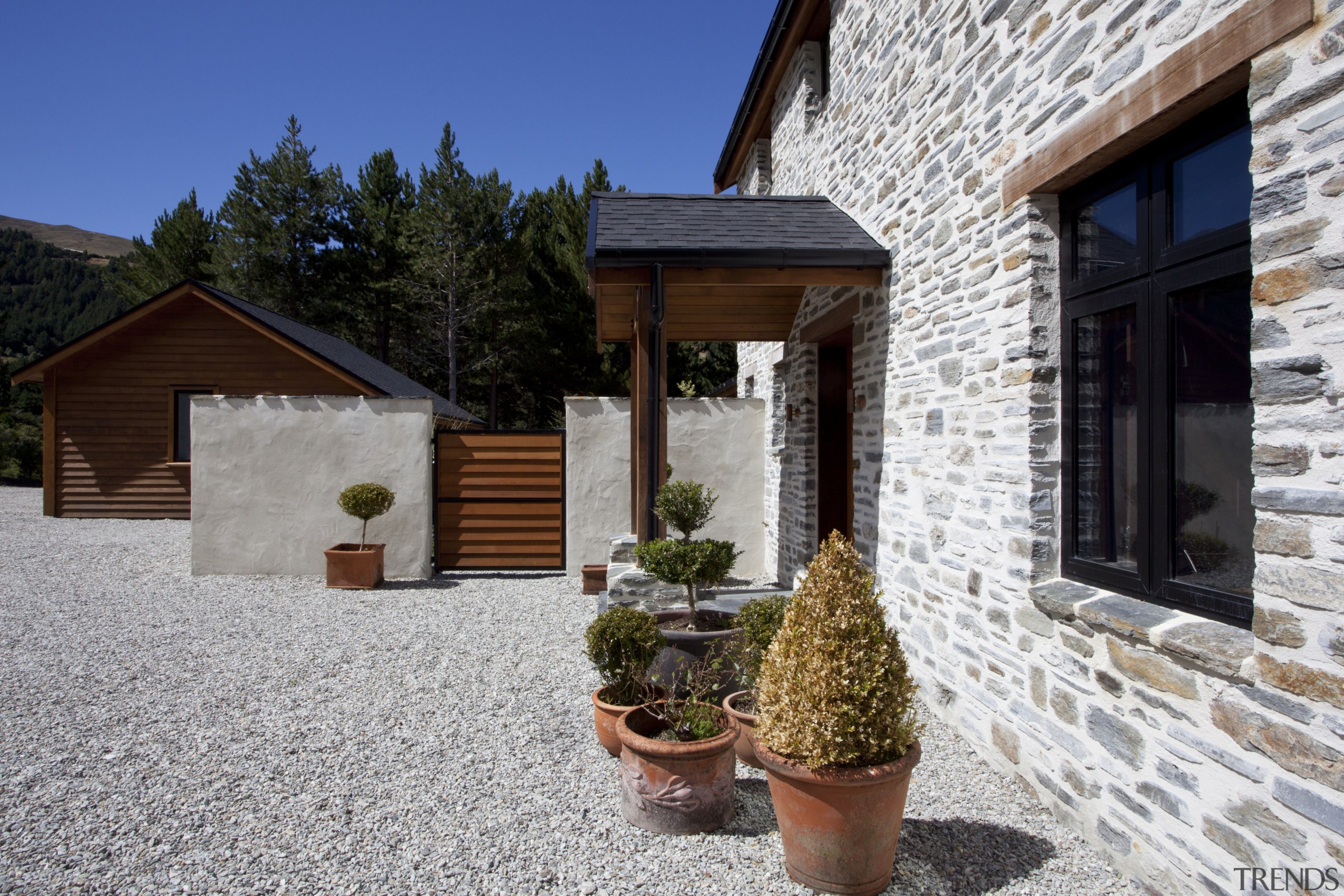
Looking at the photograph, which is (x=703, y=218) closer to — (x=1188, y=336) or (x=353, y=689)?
(x=1188, y=336)

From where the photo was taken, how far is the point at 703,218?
18.4 ft

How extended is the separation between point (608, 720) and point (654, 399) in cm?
238

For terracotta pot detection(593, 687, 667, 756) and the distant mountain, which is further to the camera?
the distant mountain

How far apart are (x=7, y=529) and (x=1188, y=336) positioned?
15596 mm

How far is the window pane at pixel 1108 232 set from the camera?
9.24ft

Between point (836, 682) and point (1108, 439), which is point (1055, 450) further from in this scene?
point (836, 682)

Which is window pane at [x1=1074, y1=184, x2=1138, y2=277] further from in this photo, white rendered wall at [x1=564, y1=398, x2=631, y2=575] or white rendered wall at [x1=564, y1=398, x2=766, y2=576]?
white rendered wall at [x1=564, y1=398, x2=631, y2=575]

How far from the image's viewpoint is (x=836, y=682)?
2.37 metres

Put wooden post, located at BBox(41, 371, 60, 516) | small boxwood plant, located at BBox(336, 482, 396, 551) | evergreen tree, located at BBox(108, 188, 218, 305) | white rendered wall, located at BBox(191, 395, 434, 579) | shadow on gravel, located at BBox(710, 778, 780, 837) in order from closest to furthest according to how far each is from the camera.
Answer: shadow on gravel, located at BBox(710, 778, 780, 837)
small boxwood plant, located at BBox(336, 482, 396, 551)
white rendered wall, located at BBox(191, 395, 434, 579)
wooden post, located at BBox(41, 371, 60, 516)
evergreen tree, located at BBox(108, 188, 218, 305)

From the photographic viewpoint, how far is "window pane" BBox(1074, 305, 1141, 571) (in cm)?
284

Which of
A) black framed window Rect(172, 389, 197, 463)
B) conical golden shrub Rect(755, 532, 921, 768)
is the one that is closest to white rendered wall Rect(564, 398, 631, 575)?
conical golden shrub Rect(755, 532, 921, 768)

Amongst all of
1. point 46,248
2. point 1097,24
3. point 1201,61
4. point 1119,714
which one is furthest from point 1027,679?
point 46,248

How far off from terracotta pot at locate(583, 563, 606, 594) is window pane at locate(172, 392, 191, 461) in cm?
1042

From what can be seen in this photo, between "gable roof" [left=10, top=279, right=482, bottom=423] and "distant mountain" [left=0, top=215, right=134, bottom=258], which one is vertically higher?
"distant mountain" [left=0, top=215, right=134, bottom=258]
